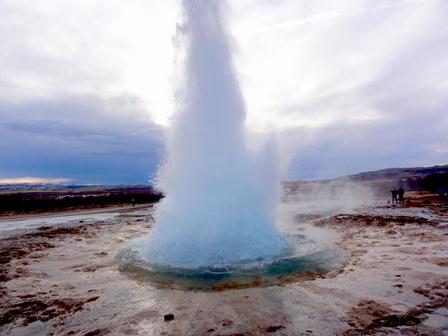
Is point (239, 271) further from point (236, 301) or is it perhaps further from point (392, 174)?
point (392, 174)

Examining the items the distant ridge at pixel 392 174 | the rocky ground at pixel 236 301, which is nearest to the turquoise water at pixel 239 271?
the rocky ground at pixel 236 301

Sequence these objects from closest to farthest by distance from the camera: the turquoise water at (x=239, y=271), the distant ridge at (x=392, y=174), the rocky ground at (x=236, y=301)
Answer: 1. the rocky ground at (x=236, y=301)
2. the turquoise water at (x=239, y=271)
3. the distant ridge at (x=392, y=174)

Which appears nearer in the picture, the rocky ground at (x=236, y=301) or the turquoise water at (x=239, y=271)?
the rocky ground at (x=236, y=301)

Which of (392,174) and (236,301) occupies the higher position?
(392,174)

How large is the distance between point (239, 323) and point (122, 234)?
401 inches

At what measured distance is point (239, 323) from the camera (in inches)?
184

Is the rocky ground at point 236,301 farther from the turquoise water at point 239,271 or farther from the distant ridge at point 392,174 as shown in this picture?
the distant ridge at point 392,174

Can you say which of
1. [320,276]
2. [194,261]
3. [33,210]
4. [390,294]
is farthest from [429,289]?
[33,210]

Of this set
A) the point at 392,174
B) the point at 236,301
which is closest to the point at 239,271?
the point at 236,301

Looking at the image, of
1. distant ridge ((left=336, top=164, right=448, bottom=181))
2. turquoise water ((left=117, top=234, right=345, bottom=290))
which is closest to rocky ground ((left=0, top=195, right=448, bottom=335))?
turquoise water ((left=117, top=234, right=345, bottom=290))

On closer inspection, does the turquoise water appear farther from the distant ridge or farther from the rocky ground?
the distant ridge

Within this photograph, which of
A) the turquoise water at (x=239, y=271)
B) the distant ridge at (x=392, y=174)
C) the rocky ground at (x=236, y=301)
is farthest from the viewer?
the distant ridge at (x=392, y=174)

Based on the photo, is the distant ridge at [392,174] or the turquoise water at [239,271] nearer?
the turquoise water at [239,271]

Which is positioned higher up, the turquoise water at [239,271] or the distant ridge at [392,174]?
the distant ridge at [392,174]
